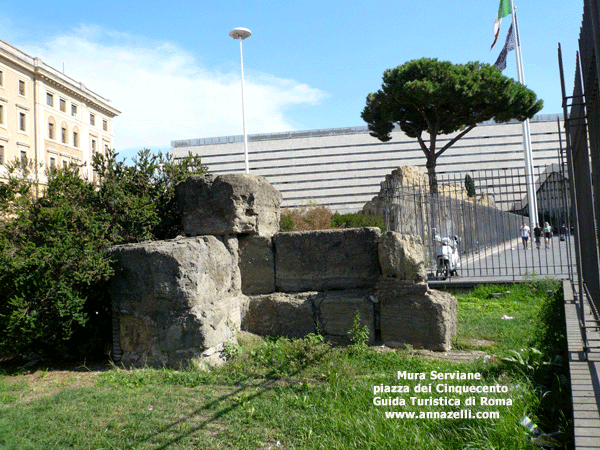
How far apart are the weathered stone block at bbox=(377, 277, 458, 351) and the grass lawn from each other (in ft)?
1.02

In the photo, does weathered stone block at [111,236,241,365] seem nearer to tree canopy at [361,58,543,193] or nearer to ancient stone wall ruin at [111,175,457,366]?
ancient stone wall ruin at [111,175,457,366]

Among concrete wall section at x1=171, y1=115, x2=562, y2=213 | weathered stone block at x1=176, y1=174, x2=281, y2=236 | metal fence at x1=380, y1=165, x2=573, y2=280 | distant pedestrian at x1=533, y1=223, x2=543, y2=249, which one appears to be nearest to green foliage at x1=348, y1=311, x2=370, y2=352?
weathered stone block at x1=176, y1=174, x2=281, y2=236

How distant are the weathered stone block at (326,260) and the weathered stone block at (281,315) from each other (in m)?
0.21

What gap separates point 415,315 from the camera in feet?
17.7

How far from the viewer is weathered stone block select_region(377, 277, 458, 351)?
5.27 meters

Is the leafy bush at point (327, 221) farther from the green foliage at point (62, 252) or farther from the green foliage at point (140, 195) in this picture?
the green foliage at point (62, 252)

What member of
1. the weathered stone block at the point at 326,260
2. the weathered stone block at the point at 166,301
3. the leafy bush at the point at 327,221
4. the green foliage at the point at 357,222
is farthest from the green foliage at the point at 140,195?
A: the green foliage at the point at 357,222

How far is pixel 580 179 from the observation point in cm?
463

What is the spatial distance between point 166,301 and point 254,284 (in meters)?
1.49

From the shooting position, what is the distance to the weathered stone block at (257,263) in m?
6.17

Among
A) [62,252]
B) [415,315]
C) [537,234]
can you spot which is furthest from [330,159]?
[62,252]

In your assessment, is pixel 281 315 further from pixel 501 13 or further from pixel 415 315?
pixel 501 13

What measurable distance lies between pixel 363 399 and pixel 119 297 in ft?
9.70

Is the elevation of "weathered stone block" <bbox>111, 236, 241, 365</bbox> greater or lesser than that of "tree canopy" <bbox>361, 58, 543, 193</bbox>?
lesser
